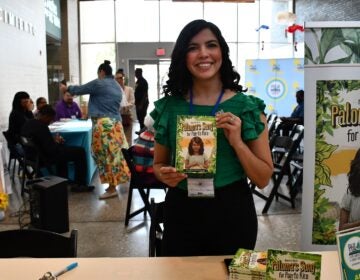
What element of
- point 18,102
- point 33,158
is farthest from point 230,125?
point 18,102

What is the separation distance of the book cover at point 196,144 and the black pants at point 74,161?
3925 millimetres

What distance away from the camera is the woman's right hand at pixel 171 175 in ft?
4.30

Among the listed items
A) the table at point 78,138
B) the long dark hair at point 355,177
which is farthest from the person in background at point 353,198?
the table at point 78,138

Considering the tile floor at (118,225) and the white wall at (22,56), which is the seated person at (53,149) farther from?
the white wall at (22,56)

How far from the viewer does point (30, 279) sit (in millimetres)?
1228

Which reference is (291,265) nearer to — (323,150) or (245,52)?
(323,150)

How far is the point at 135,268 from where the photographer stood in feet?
4.25

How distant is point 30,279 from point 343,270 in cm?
88

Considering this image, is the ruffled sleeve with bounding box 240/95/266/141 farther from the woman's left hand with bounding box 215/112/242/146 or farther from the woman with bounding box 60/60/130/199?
the woman with bounding box 60/60/130/199

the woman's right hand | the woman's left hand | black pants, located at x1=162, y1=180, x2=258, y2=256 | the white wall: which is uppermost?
the white wall

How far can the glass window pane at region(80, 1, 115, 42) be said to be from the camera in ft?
45.0

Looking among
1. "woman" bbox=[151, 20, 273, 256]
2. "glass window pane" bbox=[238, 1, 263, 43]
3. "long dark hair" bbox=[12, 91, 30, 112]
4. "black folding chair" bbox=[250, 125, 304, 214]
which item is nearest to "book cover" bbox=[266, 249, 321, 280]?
"woman" bbox=[151, 20, 273, 256]

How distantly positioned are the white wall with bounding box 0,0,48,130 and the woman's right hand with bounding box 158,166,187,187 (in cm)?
547

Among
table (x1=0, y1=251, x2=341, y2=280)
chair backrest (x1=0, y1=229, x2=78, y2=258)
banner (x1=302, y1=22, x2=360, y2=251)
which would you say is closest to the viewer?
table (x1=0, y1=251, x2=341, y2=280)
